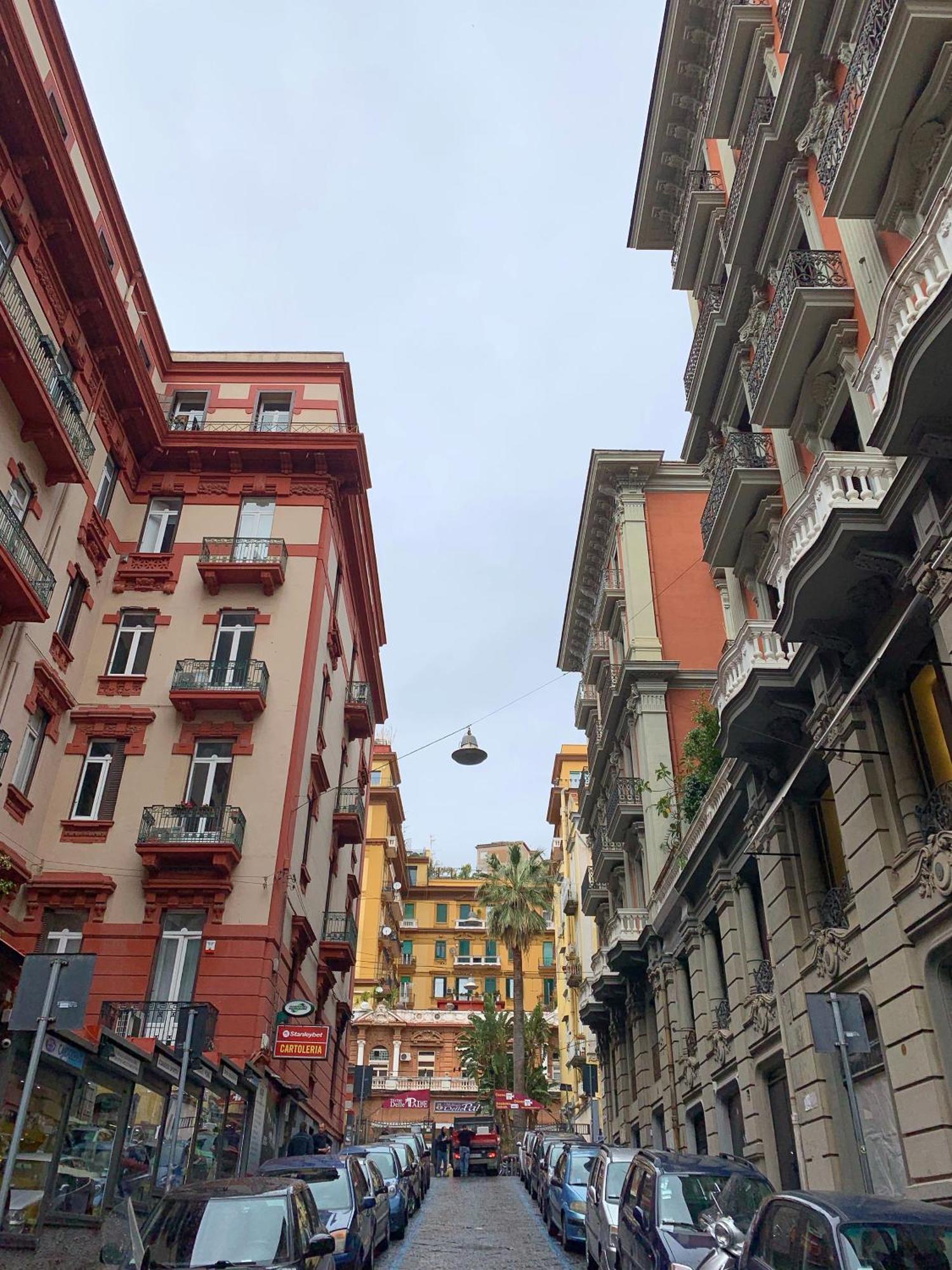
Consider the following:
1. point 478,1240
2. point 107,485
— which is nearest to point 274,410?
point 107,485

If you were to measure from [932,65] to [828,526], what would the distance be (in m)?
5.11

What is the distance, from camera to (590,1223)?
14836 millimetres

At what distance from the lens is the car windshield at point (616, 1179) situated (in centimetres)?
1413

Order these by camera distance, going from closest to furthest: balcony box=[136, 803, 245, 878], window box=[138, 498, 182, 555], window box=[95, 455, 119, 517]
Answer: balcony box=[136, 803, 245, 878], window box=[95, 455, 119, 517], window box=[138, 498, 182, 555]

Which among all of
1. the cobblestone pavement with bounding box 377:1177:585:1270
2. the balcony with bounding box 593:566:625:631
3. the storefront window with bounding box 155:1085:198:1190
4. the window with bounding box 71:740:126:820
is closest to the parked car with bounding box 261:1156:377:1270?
the cobblestone pavement with bounding box 377:1177:585:1270

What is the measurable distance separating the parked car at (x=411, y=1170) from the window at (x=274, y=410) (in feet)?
69.6

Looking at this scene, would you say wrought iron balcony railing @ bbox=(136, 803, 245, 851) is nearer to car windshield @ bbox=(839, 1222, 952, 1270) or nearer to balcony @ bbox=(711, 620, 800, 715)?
balcony @ bbox=(711, 620, 800, 715)

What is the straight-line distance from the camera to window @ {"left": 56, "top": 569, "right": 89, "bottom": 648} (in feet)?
86.2

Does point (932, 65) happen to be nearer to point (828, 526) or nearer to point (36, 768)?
point (828, 526)

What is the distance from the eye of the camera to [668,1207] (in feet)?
36.1

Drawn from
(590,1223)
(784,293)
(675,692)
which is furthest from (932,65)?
(675,692)

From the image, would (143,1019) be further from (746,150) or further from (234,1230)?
(746,150)

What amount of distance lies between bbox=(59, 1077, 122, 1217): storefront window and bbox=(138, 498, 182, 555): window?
19391 millimetres

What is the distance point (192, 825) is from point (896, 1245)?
2082 cm
